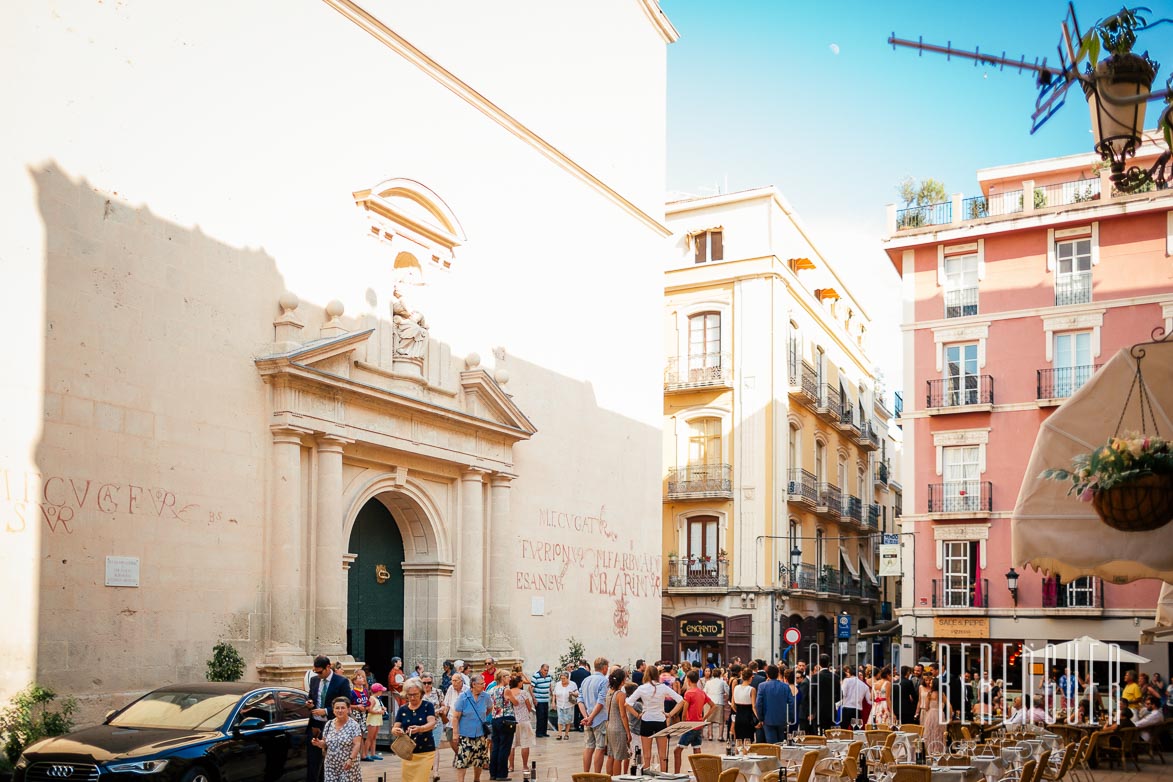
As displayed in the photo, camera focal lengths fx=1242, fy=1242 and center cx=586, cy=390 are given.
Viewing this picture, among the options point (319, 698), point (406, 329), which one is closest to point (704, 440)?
point (406, 329)

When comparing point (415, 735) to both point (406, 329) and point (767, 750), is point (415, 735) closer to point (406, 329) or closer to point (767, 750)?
point (767, 750)

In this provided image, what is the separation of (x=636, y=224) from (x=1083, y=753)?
17.6m

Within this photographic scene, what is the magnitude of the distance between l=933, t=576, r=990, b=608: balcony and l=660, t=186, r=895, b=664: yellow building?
5.69 m

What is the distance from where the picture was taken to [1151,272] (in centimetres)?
3622

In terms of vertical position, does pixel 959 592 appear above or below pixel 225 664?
below

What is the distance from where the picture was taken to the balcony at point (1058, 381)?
120 feet

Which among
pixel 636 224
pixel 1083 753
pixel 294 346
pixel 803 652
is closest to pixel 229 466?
pixel 294 346

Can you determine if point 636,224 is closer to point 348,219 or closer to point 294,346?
point 348,219

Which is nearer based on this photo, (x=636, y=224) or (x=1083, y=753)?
(x=1083, y=753)

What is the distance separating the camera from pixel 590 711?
16.9m

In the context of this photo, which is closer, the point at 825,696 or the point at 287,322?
the point at 287,322

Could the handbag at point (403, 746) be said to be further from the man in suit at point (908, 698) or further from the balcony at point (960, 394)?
the balcony at point (960, 394)

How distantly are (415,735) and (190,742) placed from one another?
7.80 ft

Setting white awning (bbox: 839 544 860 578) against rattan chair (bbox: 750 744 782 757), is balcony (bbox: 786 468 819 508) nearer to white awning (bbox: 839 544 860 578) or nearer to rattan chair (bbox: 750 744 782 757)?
white awning (bbox: 839 544 860 578)
